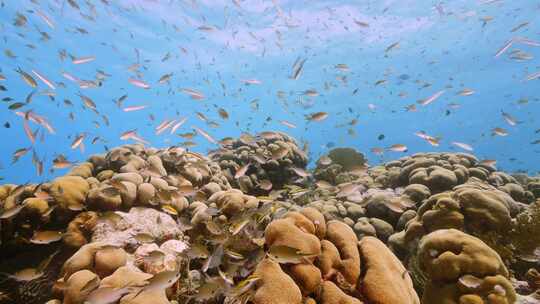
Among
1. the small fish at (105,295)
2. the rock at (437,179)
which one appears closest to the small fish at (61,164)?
the small fish at (105,295)

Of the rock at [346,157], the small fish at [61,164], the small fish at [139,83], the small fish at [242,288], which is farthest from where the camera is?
the rock at [346,157]

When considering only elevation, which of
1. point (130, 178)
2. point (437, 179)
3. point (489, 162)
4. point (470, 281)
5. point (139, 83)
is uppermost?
point (489, 162)

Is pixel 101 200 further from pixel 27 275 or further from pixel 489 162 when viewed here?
pixel 489 162

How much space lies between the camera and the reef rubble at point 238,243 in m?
3.43

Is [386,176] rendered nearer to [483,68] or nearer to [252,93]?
[483,68]

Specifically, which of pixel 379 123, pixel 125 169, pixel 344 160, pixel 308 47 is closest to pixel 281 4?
pixel 308 47

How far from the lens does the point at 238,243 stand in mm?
4316

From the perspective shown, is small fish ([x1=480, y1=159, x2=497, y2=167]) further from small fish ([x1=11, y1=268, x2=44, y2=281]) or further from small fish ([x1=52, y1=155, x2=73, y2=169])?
small fish ([x1=52, y1=155, x2=73, y2=169])

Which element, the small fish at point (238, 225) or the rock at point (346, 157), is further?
the rock at point (346, 157)

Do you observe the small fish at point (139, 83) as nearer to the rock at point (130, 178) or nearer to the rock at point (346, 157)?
the rock at point (130, 178)

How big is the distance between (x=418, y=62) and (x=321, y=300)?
153 feet

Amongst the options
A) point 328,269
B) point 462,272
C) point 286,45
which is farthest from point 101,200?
point 286,45

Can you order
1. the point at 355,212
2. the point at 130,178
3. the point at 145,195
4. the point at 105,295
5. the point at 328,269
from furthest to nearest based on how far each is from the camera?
the point at 355,212
the point at 130,178
the point at 145,195
the point at 328,269
the point at 105,295

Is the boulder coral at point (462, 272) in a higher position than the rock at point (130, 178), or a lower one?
higher
